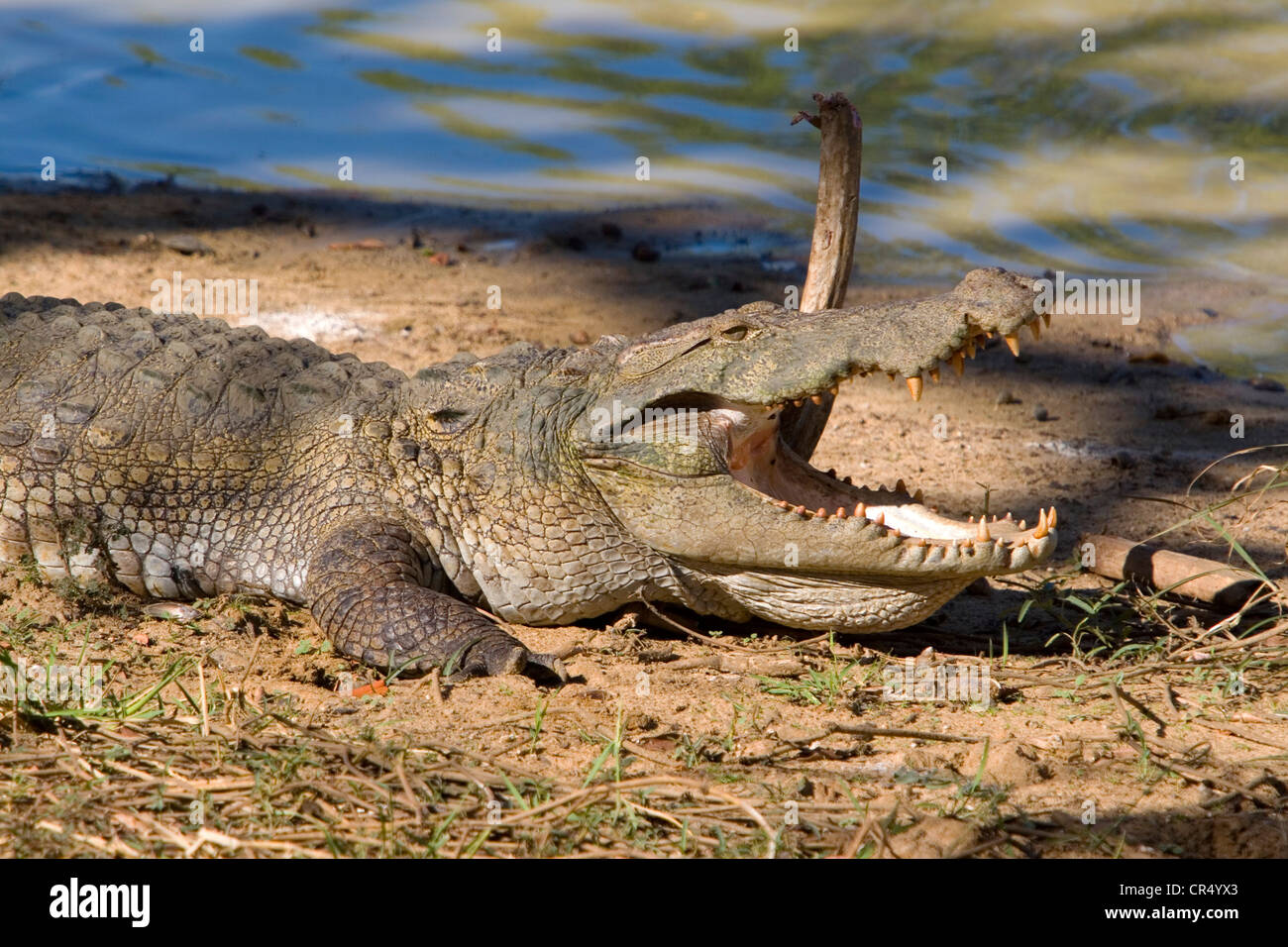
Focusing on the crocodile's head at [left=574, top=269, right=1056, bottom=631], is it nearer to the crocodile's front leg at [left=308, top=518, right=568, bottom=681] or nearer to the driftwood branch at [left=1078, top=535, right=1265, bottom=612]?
the crocodile's front leg at [left=308, top=518, right=568, bottom=681]

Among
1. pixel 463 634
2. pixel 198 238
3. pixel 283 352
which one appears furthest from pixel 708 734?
pixel 198 238

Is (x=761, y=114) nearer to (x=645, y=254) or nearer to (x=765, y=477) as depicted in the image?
(x=645, y=254)

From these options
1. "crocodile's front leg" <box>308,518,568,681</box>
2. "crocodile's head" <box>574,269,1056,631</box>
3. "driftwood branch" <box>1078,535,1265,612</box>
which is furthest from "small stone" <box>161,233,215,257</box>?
"driftwood branch" <box>1078,535,1265,612</box>

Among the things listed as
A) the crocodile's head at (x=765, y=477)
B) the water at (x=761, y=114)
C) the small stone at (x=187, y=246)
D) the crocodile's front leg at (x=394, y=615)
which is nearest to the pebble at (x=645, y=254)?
the water at (x=761, y=114)

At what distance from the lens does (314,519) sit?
4.68 metres

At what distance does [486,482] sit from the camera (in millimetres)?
4648

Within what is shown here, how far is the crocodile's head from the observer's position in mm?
4102

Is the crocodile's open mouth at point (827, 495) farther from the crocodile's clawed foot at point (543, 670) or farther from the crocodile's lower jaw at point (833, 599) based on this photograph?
the crocodile's clawed foot at point (543, 670)

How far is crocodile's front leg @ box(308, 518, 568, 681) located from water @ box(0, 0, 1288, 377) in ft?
21.4

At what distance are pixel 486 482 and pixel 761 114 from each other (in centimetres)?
1077

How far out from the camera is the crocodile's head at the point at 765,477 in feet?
13.5

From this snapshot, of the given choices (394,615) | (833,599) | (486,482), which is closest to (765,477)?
(833,599)
